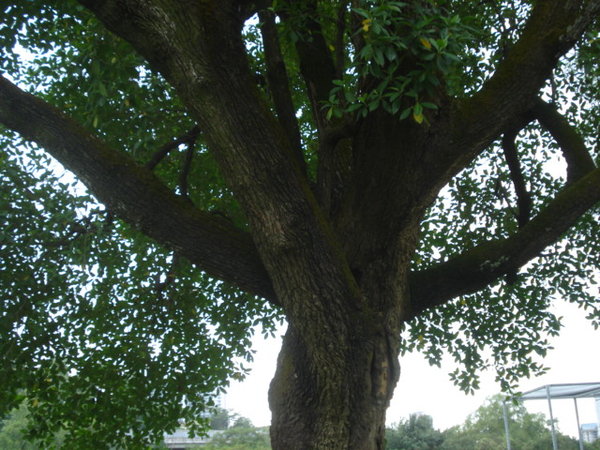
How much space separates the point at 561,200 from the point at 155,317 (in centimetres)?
495

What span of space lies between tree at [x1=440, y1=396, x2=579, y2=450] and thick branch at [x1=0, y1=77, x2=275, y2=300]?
23186 millimetres

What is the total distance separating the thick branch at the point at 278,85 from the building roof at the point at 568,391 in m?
14.7

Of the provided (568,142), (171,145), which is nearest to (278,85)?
(171,145)

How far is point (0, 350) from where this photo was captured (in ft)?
20.5

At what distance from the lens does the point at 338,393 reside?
425cm

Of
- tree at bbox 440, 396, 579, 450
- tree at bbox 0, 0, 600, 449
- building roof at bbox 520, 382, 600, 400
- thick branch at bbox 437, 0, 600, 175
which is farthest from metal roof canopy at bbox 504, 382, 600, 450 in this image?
thick branch at bbox 437, 0, 600, 175

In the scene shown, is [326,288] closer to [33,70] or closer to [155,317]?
[155,317]

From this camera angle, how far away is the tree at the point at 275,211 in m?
4.22

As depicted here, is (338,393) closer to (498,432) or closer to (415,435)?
(415,435)

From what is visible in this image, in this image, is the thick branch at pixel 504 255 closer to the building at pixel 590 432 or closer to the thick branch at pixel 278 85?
the thick branch at pixel 278 85

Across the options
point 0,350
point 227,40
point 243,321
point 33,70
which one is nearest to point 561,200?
point 227,40

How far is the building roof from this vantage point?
1761 centimetres

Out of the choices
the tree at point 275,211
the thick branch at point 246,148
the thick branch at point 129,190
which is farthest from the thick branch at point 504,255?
the thick branch at point 129,190

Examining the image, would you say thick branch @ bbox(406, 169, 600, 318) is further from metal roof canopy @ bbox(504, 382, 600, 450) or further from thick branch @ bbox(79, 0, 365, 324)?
metal roof canopy @ bbox(504, 382, 600, 450)
